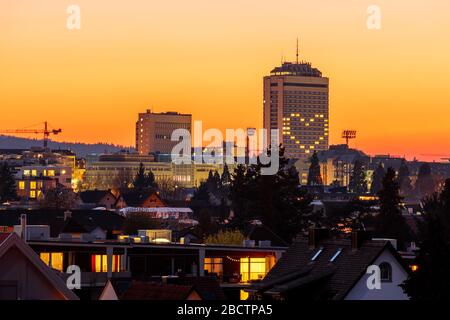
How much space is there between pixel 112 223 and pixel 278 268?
72822 mm

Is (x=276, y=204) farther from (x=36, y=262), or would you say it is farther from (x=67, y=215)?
(x=36, y=262)

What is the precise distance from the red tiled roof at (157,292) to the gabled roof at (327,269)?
9.14m

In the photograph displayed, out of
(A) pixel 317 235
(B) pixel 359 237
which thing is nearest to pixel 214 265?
(A) pixel 317 235

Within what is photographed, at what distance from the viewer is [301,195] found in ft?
355

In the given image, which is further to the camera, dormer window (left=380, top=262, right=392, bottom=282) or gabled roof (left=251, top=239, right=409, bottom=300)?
dormer window (left=380, top=262, right=392, bottom=282)

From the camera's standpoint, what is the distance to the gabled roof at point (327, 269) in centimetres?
4303

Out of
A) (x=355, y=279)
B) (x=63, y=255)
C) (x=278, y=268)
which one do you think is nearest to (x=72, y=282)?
(x=278, y=268)

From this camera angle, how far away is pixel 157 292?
32.1m

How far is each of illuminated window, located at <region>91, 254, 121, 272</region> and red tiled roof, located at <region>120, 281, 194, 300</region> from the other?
34.1 m

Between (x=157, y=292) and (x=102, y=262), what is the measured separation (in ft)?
123

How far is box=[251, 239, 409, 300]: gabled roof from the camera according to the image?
4303cm

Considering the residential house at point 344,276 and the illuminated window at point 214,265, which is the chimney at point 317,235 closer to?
the residential house at point 344,276

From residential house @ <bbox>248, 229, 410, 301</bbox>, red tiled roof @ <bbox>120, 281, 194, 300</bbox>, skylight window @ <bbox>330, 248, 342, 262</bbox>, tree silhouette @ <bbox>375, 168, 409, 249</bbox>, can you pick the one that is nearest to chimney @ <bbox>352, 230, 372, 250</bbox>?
residential house @ <bbox>248, 229, 410, 301</bbox>

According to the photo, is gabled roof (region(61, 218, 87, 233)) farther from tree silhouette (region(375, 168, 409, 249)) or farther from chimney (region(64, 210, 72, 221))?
tree silhouette (region(375, 168, 409, 249))
